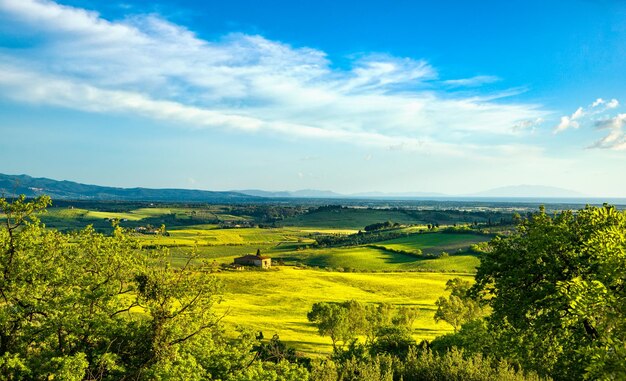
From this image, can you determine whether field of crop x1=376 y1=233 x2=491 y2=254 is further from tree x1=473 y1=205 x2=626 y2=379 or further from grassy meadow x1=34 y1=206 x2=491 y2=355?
tree x1=473 y1=205 x2=626 y2=379

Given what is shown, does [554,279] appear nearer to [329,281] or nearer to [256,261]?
[329,281]

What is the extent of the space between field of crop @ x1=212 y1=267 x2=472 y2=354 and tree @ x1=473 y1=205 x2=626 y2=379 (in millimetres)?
39084

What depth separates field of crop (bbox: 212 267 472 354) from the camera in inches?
2793

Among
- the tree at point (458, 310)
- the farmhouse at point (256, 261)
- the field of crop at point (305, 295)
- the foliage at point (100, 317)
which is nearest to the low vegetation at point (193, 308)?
the foliage at point (100, 317)

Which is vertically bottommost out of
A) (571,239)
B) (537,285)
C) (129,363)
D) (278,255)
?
(278,255)

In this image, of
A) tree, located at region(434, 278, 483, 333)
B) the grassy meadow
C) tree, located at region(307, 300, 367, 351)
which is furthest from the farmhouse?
tree, located at region(434, 278, 483, 333)

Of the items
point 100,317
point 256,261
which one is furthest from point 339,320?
point 256,261

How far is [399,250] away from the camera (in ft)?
584

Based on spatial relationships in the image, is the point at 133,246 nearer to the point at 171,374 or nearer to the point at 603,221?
the point at 171,374

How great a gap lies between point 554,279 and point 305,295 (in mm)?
81765

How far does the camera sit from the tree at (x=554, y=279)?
837 inches

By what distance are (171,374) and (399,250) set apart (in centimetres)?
16547

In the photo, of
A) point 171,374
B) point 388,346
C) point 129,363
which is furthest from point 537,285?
point 388,346

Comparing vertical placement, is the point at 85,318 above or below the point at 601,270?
below
